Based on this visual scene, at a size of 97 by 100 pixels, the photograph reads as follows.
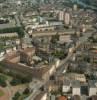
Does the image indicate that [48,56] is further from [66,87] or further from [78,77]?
[66,87]

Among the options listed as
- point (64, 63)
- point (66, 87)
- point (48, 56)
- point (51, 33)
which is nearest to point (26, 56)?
point (48, 56)

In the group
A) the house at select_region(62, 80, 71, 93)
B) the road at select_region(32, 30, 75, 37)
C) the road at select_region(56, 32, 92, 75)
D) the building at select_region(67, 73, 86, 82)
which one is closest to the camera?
the house at select_region(62, 80, 71, 93)

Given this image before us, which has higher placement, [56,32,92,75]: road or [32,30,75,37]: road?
[56,32,92,75]: road

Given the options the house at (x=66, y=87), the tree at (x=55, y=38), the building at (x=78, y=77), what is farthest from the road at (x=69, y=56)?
the tree at (x=55, y=38)

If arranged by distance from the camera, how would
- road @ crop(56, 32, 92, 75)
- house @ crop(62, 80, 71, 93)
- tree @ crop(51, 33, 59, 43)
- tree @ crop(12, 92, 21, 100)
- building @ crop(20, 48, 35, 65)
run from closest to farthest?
tree @ crop(12, 92, 21, 100)
house @ crop(62, 80, 71, 93)
road @ crop(56, 32, 92, 75)
building @ crop(20, 48, 35, 65)
tree @ crop(51, 33, 59, 43)

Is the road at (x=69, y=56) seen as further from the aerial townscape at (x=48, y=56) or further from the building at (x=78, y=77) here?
the building at (x=78, y=77)

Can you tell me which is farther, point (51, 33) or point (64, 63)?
point (51, 33)

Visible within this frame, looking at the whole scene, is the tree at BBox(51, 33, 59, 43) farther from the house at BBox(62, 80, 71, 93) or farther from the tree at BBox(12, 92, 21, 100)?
the tree at BBox(12, 92, 21, 100)

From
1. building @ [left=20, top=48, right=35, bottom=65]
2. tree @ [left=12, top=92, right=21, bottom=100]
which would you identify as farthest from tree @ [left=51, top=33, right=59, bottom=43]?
tree @ [left=12, top=92, right=21, bottom=100]
